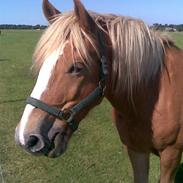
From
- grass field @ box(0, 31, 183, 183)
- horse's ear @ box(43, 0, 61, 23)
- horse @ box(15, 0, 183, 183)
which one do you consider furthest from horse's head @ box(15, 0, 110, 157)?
grass field @ box(0, 31, 183, 183)

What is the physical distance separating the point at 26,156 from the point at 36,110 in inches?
128

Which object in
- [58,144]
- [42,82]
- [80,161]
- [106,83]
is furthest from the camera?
[80,161]

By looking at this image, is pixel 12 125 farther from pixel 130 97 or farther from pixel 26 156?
pixel 130 97

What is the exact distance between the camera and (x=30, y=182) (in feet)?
15.3

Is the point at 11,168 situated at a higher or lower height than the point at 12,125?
higher

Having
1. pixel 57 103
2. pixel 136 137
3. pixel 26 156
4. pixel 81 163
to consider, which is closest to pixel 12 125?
pixel 26 156

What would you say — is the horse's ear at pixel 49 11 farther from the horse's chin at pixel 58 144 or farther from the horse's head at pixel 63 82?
the horse's chin at pixel 58 144

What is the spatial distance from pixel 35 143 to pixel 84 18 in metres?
0.82

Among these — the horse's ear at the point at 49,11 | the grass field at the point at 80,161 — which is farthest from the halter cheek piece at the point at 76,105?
the grass field at the point at 80,161

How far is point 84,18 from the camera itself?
2.45m

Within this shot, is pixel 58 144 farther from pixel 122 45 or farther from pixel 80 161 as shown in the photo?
pixel 80 161

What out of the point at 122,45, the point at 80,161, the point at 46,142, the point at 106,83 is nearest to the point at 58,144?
the point at 46,142

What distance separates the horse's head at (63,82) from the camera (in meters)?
2.38

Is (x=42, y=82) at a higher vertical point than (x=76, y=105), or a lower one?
higher
